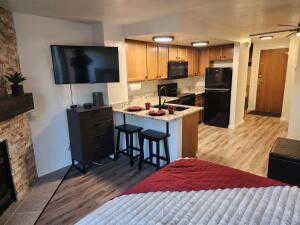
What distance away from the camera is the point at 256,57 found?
22.6 ft

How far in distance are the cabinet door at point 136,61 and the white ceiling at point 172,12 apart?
1.14ft

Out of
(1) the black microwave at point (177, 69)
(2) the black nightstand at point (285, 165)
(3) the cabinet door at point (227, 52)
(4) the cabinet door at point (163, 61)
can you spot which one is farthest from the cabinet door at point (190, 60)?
(2) the black nightstand at point (285, 165)

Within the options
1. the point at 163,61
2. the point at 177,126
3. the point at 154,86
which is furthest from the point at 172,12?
the point at 154,86

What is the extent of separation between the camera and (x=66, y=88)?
11.4ft

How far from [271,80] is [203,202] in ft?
21.9

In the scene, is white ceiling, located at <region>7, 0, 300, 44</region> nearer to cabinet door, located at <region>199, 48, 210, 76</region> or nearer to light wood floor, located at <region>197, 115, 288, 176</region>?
cabinet door, located at <region>199, 48, 210, 76</region>

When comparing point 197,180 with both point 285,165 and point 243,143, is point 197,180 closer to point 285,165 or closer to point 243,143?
point 285,165

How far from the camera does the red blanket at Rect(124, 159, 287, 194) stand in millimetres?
1622

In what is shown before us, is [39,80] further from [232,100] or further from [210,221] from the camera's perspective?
[232,100]

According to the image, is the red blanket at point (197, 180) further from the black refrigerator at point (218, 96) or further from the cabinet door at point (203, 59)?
the cabinet door at point (203, 59)

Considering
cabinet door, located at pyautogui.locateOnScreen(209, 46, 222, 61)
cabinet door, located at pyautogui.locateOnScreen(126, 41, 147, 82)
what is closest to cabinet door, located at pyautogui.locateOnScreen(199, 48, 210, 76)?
cabinet door, located at pyautogui.locateOnScreen(209, 46, 222, 61)

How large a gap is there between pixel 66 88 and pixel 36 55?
0.68 metres

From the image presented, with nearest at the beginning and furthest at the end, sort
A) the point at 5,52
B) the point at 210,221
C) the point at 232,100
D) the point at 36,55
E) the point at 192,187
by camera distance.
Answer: the point at 210,221, the point at 192,187, the point at 5,52, the point at 36,55, the point at 232,100

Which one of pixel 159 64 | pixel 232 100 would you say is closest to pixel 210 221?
pixel 159 64
